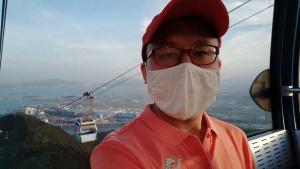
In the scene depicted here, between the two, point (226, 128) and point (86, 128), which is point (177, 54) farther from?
point (86, 128)

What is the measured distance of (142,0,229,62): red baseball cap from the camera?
93 cm

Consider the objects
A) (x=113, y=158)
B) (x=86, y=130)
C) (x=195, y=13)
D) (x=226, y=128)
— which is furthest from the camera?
(x=86, y=130)

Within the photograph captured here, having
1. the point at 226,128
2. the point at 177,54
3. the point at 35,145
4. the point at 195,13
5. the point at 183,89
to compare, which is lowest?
the point at 35,145

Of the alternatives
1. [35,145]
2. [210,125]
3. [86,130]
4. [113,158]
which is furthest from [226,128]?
[35,145]

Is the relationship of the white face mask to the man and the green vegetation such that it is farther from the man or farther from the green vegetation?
the green vegetation

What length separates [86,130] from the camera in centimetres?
170

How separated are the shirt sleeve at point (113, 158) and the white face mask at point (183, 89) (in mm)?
243

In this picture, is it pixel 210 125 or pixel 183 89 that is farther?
pixel 210 125

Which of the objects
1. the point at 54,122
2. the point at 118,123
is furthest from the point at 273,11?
the point at 54,122

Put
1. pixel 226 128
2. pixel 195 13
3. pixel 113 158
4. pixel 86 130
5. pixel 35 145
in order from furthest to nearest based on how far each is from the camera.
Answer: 1. pixel 86 130
2. pixel 35 145
3. pixel 226 128
4. pixel 195 13
5. pixel 113 158

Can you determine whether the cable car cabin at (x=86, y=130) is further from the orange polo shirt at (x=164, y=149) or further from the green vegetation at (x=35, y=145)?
the orange polo shirt at (x=164, y=149)

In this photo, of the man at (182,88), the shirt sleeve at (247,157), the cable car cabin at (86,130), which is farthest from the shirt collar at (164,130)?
the cable car cabin at (86,130)

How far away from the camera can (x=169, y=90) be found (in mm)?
978

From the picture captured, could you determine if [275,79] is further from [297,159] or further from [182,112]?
[182,112]
